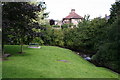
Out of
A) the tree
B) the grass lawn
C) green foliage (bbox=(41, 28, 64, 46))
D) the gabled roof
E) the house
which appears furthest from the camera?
the gabled roof

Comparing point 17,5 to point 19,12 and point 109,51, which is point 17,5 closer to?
point 19,12

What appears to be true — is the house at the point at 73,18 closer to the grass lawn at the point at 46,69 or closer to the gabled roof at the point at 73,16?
the gabled roof at the point at 73,16

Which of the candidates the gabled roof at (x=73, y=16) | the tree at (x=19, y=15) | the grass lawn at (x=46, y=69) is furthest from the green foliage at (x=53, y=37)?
the gabled roof at (x=73, y=16)

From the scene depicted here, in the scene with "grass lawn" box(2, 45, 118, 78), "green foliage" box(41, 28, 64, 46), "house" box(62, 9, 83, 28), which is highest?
"house" box(62, 9, 83, 28)

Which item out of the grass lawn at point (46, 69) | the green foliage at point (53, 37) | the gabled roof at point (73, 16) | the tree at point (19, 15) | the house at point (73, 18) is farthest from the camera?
the gabled roof at point (73, 16)

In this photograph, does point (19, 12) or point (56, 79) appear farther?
point (19, 12)

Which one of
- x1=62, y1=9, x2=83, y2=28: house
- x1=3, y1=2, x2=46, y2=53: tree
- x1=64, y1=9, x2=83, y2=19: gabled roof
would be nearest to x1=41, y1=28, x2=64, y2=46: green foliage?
x1=3, y1=2, x2=46, y2=53: tree

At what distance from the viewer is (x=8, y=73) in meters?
Result: 9.41

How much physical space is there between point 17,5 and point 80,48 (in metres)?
17.4

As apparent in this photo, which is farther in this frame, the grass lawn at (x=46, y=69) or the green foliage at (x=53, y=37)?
the green foliage at (x=53, y=37)

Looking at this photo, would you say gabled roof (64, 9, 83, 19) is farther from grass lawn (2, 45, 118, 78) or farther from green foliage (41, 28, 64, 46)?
grass lawn (2, 45, 118, 78)

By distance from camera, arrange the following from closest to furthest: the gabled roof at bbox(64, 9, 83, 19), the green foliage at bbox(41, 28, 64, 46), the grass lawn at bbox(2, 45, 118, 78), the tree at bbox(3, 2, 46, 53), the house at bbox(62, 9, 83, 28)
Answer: the grass lawn at bbox(2, 45, 118, 78) → the tree at bbox(3, 2, 46, 53) → the green foliage at bbox(41, 28, 64, 46) → the house at bbox(62, 9, 83, 28) → the gabled roof at bbox(64, 9, 83, 19)

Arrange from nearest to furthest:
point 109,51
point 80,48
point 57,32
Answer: point 109,51 → point 80,48 → point 57,32

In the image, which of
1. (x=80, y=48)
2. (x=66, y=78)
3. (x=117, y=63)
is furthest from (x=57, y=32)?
(x=117, y=63)
